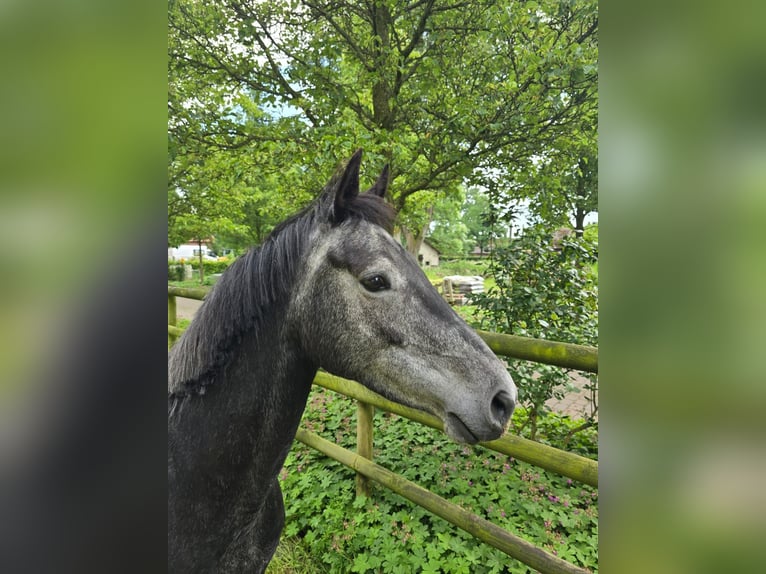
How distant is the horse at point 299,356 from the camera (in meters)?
1.02

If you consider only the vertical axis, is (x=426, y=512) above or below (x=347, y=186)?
below

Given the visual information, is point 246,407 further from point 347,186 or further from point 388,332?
point 347,186

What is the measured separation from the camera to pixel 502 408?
1021 mm

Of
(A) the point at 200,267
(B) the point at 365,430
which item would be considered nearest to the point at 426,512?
(B) the point at 365,430

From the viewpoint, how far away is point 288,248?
1.11m

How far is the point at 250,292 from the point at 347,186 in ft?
1.34

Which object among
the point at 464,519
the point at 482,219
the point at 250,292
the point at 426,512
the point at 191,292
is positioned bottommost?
the point at 426,512

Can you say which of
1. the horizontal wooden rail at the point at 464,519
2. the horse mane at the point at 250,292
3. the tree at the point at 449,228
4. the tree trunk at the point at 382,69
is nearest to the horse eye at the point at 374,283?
the horse mane at the point at 250,292

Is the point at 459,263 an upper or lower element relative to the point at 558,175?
lower

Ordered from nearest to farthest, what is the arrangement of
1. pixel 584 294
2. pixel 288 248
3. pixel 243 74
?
pixel 288 248
pixel 243 74
pixel 584 294

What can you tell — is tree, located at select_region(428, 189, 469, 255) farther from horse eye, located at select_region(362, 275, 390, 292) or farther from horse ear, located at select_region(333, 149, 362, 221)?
horse eye, located at select_region(362, 275, 390, 292)
